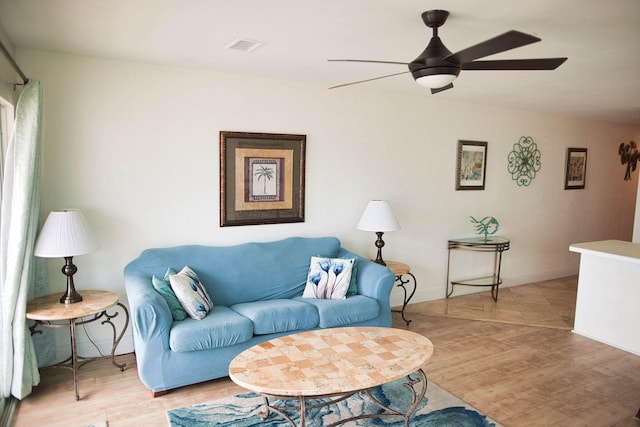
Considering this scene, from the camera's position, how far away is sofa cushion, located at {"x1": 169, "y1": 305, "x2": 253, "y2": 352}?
295 centimetres

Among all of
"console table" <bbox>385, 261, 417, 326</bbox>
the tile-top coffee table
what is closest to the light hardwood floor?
"console table" <bbox>385, 261, 417, 326</bbox>

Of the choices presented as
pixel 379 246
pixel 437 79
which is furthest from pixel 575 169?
pixel 437 79

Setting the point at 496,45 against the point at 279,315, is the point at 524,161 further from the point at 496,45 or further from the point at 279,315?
the point at 496,45

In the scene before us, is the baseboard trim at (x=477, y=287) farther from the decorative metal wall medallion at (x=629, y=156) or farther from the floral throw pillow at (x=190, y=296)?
the floral throw pillow at (x=190, y=296)

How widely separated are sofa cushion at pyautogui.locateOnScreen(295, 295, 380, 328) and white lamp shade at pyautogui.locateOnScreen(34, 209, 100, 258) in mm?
1758

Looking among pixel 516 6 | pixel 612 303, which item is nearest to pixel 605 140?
pixel 612 303

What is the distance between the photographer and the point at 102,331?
3596mm

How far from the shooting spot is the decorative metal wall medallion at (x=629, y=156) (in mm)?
7055

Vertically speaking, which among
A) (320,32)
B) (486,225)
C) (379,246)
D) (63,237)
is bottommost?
(379,246)

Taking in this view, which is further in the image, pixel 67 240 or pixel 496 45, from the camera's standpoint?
pixel 67 240

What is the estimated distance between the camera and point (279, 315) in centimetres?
334

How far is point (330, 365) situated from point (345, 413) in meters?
0.61

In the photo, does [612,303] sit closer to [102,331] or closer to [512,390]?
[512,390]

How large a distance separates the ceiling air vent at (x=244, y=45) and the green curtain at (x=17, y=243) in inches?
52.5
